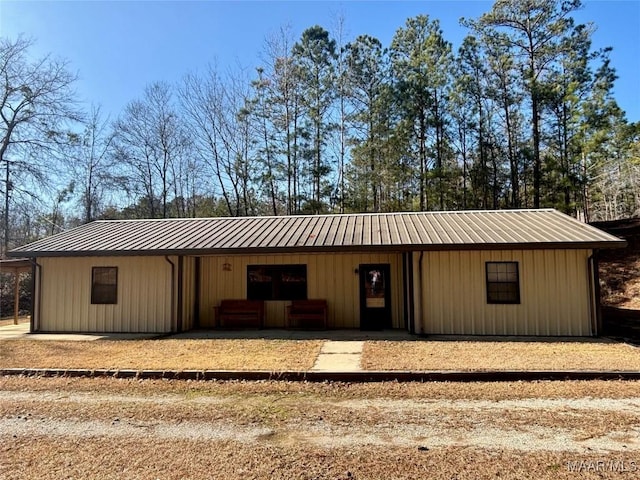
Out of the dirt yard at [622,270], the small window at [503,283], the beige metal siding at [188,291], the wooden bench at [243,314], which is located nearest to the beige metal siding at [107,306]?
the beige metal siding at [188,291]

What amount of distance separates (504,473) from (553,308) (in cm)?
778

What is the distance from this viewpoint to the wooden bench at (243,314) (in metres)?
11.8

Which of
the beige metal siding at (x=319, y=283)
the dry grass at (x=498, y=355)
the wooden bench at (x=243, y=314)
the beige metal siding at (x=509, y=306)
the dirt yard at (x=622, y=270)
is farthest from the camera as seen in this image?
the dirt yard at (x=622, y=270)

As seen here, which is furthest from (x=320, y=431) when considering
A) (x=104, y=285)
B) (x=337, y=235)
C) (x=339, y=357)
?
(x=104, y=285)

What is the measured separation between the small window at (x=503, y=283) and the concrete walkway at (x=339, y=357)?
360 cm

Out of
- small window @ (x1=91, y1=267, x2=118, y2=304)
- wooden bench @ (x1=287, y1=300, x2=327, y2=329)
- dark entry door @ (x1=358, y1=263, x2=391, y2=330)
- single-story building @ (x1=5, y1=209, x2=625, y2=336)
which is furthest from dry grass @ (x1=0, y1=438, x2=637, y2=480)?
small window @ (x1=91, y1=267, x2=118, y2=304)

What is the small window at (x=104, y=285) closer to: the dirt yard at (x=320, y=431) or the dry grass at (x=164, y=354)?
the dry grass at (x=164, y=354)

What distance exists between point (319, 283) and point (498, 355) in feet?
18.4

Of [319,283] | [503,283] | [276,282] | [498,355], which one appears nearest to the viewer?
[498,355]

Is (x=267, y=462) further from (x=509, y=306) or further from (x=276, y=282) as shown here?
(x=276, y=282)

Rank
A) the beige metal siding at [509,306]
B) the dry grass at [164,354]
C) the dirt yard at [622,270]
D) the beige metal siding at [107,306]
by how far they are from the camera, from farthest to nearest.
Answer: the dirt yard at [622,270] < the beige metal siding at [107,306] < the beige metal siding at [509,306] < the dry grass at [164,354]

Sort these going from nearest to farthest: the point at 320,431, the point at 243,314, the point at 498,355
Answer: the point at 320,431 < the point at 498,355 < the point at 243,314

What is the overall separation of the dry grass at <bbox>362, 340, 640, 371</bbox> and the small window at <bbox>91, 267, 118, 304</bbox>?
727cm

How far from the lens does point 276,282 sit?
1226 cm
